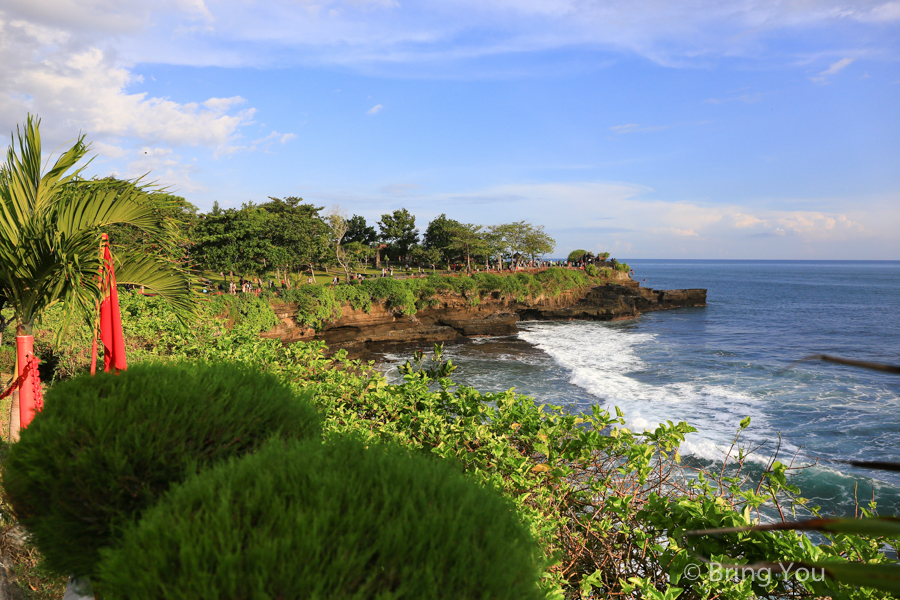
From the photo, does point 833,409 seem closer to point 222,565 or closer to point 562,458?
point 562,458

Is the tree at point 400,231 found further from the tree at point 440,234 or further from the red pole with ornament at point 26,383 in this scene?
the red pole with ornament at point 26,383

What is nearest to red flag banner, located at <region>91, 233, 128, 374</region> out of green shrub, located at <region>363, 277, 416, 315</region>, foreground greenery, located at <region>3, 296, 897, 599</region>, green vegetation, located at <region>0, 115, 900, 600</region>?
green vegetation, located at <region>0, 115, 900, 600</region>

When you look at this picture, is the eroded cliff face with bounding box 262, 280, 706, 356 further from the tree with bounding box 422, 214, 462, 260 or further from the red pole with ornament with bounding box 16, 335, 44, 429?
the red pole with ornament with bounding box 16, 335, 44, 429

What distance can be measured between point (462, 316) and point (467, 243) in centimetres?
1398

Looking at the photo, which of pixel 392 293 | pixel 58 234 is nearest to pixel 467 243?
pixel 392 293

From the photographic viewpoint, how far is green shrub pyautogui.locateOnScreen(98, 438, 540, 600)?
1.37 m

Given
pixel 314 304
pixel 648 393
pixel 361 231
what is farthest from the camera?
pixel 361 231

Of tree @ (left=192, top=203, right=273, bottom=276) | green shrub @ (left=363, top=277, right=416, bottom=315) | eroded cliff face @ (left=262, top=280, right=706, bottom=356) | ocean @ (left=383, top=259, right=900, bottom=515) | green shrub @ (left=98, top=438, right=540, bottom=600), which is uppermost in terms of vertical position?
tree @ (left=192, top=203, right=273, bottom=276)

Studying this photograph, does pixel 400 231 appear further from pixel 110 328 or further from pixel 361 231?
pixel 110 328

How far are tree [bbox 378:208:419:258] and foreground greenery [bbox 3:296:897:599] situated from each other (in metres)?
56.1

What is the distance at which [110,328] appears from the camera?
383 centimetres

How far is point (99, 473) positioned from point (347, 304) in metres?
35.4

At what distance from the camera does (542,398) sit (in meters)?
20.1

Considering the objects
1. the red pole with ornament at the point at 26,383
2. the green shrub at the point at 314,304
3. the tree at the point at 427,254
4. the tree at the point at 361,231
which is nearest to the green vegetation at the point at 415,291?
the green shrub at the point at 314,304
